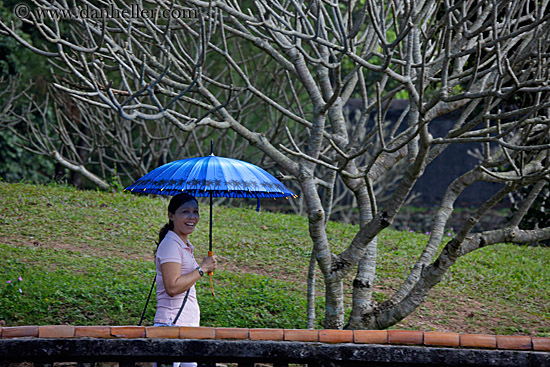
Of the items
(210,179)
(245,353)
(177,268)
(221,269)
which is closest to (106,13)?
(210,179)

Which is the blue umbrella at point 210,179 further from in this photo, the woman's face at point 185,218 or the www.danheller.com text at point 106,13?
the www.danheller.com text at point 106,13

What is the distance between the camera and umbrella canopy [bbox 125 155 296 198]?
4.38m

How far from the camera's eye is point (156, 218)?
Result: 35.1 ft

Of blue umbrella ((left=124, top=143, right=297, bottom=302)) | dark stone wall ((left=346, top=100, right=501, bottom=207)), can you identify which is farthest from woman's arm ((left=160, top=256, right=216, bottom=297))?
dark stone wall ((left=346, top=100, right=501, bottom=207))

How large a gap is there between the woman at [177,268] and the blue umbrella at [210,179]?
Result: 0.13m

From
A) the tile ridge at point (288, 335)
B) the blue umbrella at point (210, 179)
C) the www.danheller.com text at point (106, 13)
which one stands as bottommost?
the tile ridge at point (288, 335)

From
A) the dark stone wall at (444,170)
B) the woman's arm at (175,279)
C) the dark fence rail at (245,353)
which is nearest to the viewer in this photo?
the dark fence rail at (245,353)

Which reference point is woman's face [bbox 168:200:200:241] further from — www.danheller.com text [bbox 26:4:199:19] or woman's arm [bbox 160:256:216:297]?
www.danheller.com text [bbox 26:4:199:19]

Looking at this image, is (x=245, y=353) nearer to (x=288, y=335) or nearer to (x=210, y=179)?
(x=288, y=335)

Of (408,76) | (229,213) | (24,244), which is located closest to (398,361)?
(408,76)

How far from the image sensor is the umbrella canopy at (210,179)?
4.38 meters

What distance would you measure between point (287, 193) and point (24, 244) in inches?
203

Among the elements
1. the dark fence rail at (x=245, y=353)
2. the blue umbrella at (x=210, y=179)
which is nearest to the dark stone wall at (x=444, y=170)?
the blue umbrella at (x=210, y=179)

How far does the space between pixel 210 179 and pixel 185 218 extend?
0.33m
